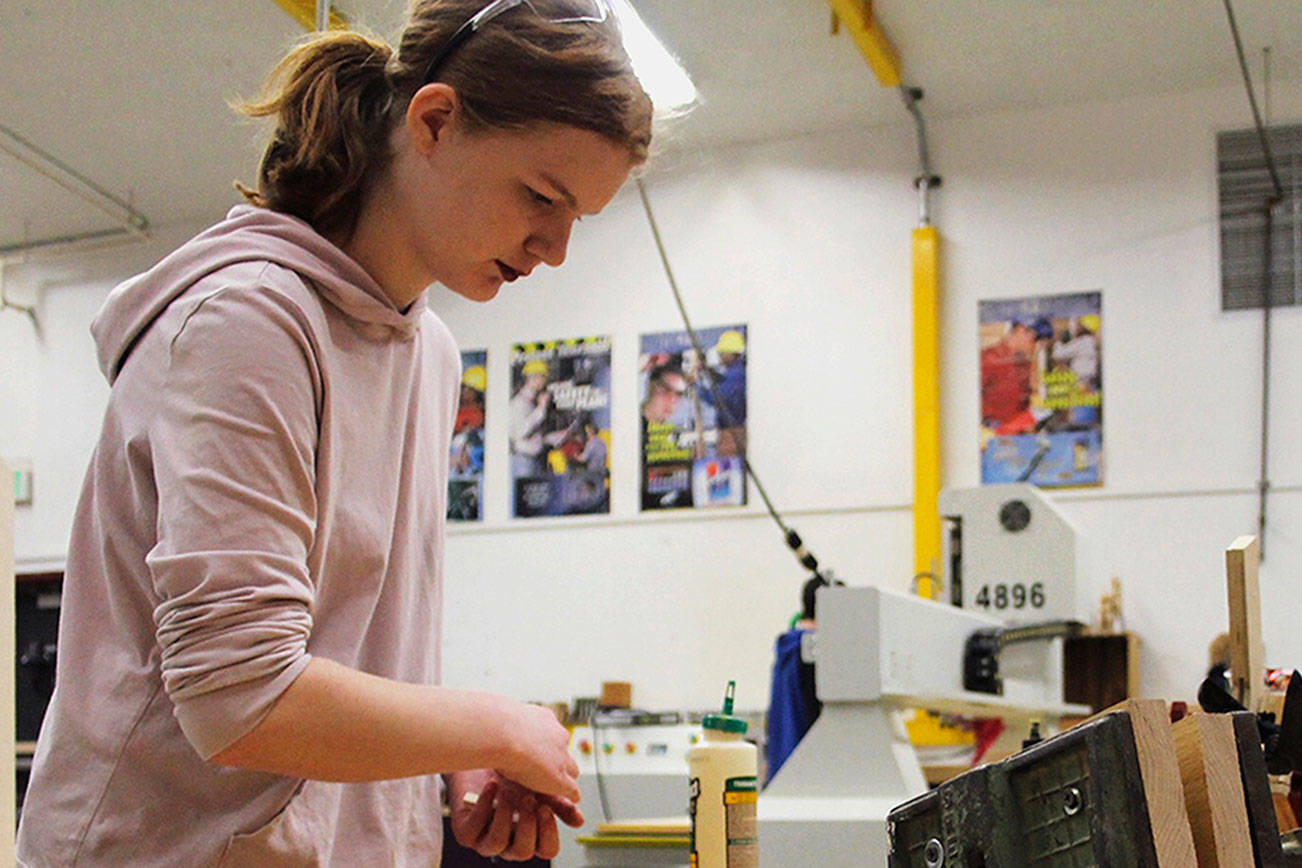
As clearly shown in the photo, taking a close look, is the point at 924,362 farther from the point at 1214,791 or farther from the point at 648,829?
the point at 1214,791

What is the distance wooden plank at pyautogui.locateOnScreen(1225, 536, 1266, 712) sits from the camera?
145 centimetres

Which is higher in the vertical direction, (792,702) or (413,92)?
(413,92)

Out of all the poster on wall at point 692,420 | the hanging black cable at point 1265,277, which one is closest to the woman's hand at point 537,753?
the hanging black cable at point 1265,277

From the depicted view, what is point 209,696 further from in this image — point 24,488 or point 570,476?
point 24,488

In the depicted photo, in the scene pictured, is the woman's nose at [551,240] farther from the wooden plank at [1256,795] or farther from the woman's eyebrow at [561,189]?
the wooden plank at [1256,795]

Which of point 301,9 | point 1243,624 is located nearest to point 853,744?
point 1243,624

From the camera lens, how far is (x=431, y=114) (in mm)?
A: 978

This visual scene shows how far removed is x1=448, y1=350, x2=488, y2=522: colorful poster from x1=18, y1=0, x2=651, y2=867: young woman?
5.91 meters

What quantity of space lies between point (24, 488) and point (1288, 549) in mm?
6168

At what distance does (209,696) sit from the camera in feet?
2.64

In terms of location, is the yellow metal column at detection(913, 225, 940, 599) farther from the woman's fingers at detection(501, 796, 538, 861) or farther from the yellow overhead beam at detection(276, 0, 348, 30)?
the woman's fingers at detection(501, 796, 538, 861)

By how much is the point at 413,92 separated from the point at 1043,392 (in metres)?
5.41

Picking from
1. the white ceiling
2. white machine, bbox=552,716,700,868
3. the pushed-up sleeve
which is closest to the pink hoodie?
the pushed-up sleeve

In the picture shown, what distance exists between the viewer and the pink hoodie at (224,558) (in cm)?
81
